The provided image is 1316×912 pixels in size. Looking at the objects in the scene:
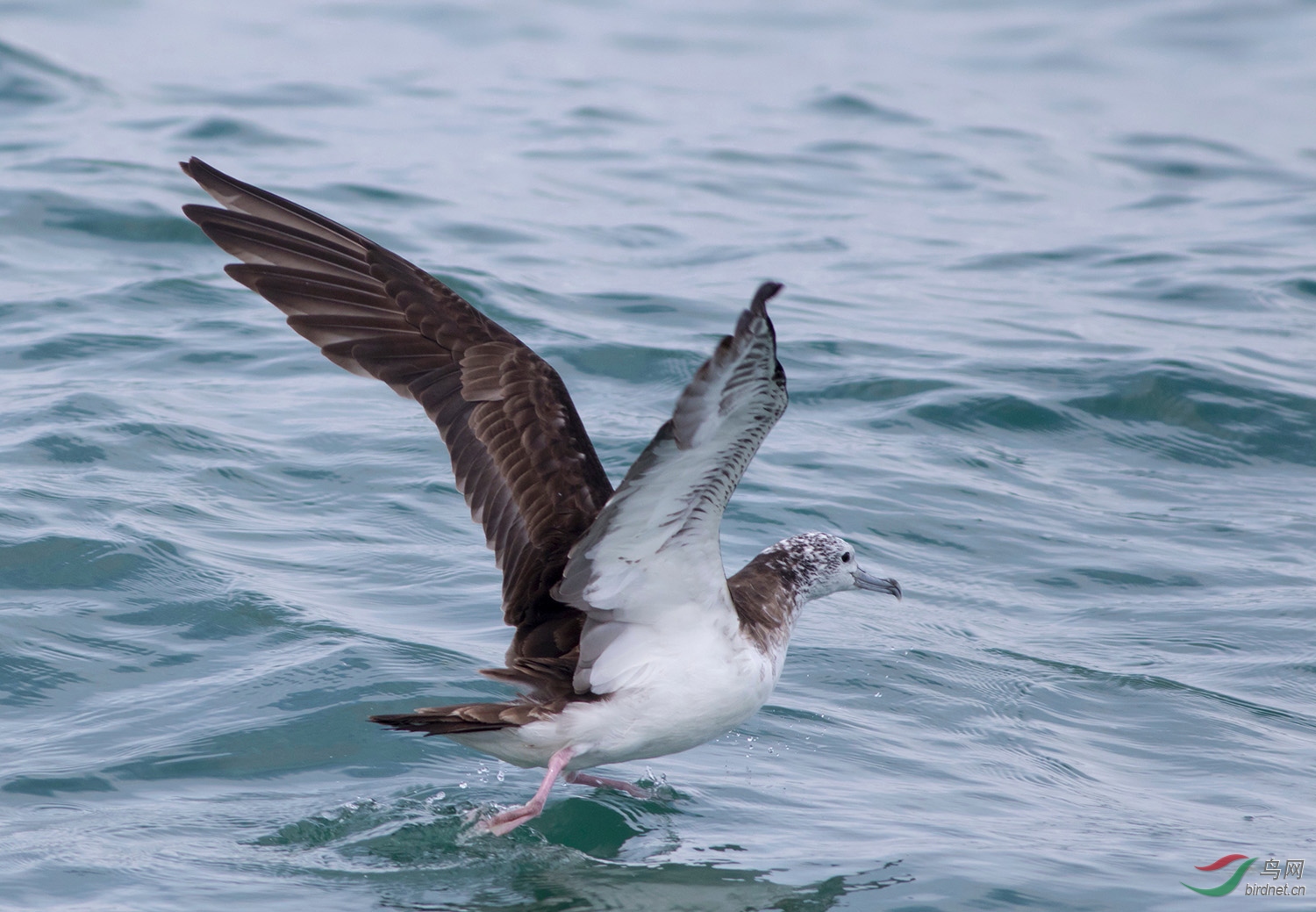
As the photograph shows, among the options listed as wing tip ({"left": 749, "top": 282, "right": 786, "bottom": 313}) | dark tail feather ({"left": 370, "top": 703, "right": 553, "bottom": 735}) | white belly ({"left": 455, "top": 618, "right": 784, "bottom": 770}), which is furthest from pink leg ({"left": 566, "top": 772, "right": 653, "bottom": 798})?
wing tip ({"left": 749, "top": 282, "right": 786, "bottom": 313})

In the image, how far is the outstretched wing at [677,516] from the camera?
4418mm

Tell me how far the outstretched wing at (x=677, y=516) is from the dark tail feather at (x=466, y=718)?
27 cm

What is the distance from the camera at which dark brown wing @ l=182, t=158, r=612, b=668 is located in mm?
6285

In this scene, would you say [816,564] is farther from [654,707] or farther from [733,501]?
[733,501]

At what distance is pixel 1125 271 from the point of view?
1402cm

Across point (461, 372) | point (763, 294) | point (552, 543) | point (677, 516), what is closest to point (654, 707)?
point (552, 543)

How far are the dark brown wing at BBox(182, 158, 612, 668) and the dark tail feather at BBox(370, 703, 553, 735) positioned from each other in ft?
1.22

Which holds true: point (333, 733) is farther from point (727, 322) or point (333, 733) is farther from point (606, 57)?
point (606, 57)

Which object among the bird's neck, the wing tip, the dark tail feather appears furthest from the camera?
the bird's neck

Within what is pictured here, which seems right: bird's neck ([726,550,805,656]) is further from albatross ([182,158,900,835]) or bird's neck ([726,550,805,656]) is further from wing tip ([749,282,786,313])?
wing tip ([749,282,786,313])

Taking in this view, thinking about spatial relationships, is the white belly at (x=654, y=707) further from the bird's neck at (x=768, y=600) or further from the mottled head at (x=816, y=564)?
the mottled head at (x=816, y=564)

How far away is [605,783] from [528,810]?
0.73 m

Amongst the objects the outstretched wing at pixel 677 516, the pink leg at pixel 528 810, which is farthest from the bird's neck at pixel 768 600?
the pink leg at pixel 528 810

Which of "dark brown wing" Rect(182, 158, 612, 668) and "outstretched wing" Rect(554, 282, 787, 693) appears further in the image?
"dark brown wing" Rect(182, 158, 612, 668)
